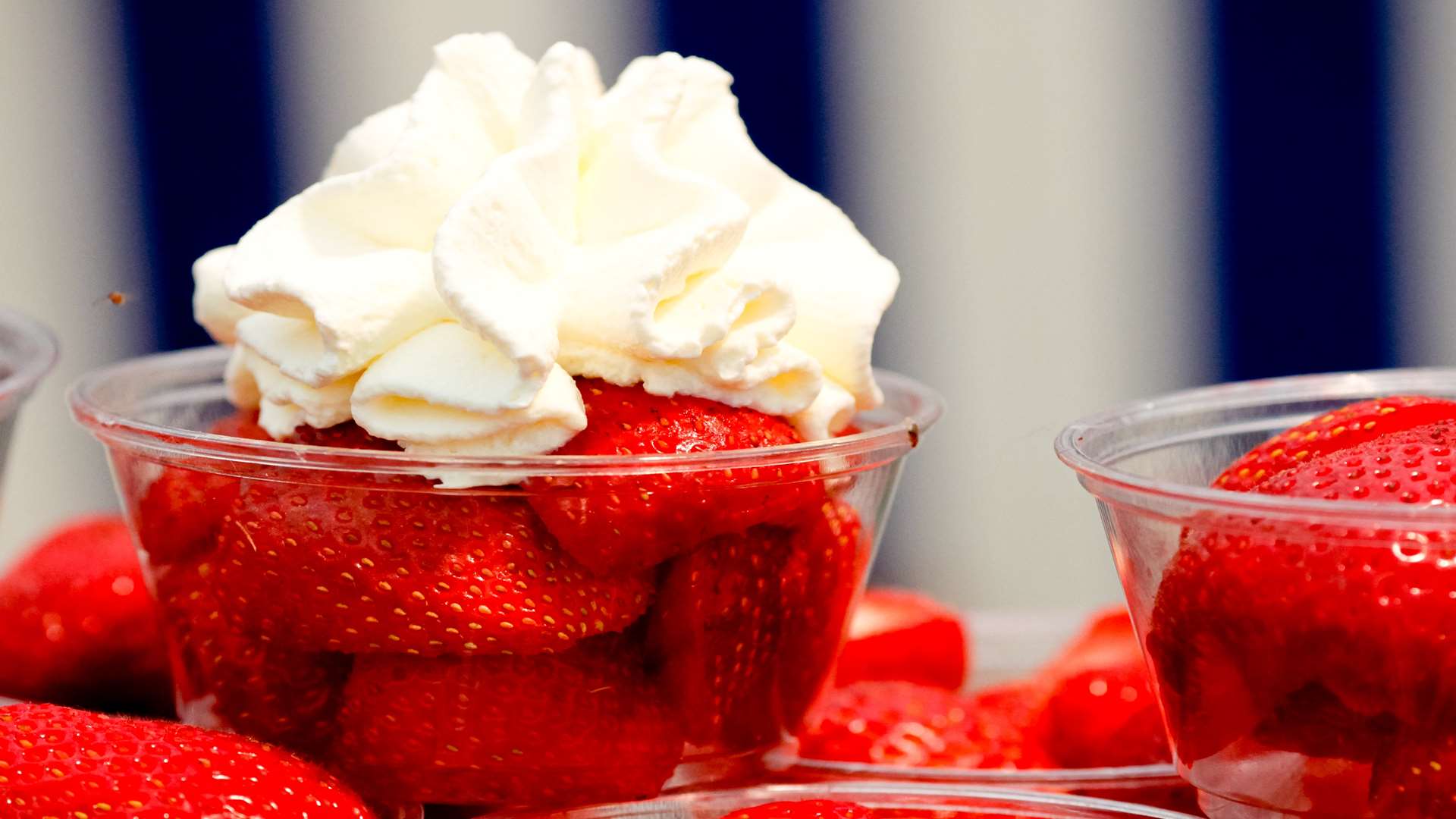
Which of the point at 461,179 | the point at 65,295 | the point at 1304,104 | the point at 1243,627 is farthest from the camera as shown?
the point at 65,295

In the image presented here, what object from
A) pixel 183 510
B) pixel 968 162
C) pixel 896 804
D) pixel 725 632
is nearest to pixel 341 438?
pixel 183 510

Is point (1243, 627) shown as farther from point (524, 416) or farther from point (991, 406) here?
point (991, 406)

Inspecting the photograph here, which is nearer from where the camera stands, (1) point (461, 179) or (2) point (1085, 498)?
(1) point (461, 179)

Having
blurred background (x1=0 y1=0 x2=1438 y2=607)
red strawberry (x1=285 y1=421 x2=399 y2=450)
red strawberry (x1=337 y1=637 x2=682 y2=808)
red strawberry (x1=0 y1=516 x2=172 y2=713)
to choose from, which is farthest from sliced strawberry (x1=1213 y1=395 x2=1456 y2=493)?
blurred background (x1=0 y1=0 x2=1438 y2=607)

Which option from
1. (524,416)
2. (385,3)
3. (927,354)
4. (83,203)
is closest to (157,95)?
(83,203)

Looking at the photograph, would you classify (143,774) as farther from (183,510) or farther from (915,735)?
(915,735)

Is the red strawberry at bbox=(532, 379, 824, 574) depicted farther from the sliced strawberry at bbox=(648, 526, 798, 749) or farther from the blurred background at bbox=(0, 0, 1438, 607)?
the blurred background at bbox=(0, 0, 1438, 607)

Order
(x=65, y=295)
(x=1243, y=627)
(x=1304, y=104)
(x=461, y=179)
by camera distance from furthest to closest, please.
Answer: (x=65, y=295)
(x=1304, y=104)
(x=461, y=179)
(x=1243, y=627)
